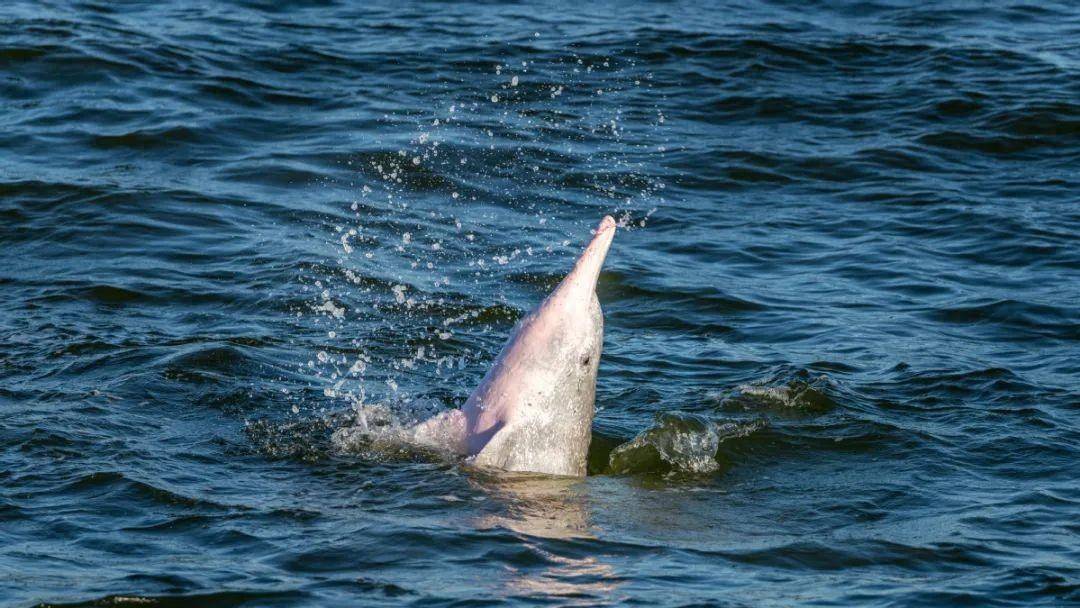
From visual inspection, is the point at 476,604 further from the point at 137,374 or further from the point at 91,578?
the point at 137,374

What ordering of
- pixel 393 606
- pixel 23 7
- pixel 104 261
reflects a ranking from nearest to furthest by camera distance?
pixel 393 606 → pixel 104 261 → pixel 23 7

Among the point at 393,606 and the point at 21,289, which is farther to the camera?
the point at 21,289

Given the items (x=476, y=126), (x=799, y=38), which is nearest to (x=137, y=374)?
(x=476, y=126)

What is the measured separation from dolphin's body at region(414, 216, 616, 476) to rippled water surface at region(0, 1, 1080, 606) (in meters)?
0.26

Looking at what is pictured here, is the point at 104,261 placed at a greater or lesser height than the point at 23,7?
lesser

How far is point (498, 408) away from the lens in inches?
338

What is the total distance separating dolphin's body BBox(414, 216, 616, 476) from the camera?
8492 millimetres

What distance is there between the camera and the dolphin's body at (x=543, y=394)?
334 inches

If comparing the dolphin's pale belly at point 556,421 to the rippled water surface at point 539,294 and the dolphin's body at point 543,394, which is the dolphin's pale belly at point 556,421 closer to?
the dolphin's body at point 543,394

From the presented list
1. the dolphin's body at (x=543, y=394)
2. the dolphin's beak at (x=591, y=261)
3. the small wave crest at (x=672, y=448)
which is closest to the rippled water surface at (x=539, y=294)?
the small wave crest at (x=672, y=448)

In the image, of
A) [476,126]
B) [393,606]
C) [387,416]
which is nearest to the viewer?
[393,606]

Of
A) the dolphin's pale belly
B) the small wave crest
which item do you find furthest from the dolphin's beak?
the small wave crest

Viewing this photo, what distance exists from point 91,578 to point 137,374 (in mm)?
3375

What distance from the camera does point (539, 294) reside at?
40.7 feet
